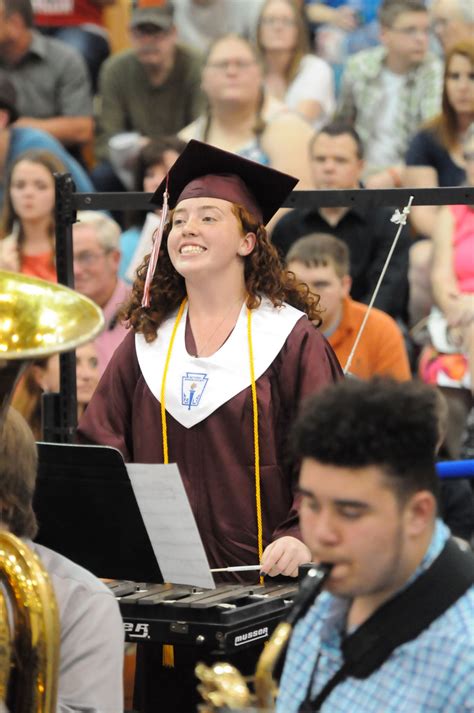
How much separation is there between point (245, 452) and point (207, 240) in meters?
0.64

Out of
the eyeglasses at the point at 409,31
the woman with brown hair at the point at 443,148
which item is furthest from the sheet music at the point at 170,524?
the eyeglasses at the point at 409,31

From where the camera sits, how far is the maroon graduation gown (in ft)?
13.8

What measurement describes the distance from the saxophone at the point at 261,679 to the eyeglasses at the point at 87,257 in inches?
181

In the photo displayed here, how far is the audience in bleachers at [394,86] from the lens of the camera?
8586 mm

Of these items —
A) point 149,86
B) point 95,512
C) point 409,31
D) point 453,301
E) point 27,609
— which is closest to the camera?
point 27,609

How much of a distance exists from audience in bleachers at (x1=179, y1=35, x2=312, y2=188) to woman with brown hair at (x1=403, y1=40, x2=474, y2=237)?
62cm

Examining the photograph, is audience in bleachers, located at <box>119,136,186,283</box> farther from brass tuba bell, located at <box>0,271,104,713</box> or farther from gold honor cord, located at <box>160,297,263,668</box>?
brass tuba bell, located at <box>0,271,104,713</box>

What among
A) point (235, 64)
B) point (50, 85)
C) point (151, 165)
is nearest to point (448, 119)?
point (235, 64)

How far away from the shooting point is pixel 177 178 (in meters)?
4.47

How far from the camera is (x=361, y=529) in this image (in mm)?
2305

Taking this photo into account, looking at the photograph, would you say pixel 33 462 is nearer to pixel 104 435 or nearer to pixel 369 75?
pixel 104 435

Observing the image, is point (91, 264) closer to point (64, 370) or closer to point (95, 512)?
point (64, 370)

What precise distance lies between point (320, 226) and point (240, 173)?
Answer: 10.1 ft

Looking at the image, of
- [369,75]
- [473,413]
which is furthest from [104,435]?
[369,75]
